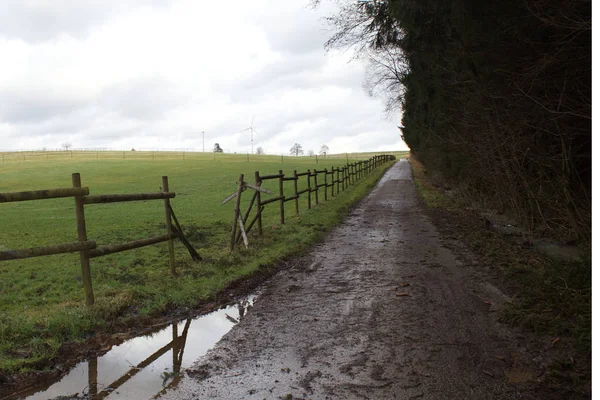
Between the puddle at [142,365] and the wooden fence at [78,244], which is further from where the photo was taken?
the wooden fence at [78,244]

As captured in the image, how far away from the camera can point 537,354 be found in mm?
4082

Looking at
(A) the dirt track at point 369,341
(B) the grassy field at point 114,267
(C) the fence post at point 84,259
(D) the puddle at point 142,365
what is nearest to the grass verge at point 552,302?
(A) the dirt track at point 369,341

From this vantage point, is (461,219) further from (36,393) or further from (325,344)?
(36,393)

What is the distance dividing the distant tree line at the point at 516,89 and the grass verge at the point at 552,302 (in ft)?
3.28

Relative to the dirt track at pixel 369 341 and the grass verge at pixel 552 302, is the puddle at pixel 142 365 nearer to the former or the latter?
the dirt track at pixel 369 341

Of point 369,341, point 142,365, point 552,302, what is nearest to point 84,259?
point 142,365

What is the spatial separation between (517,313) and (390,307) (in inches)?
57.1

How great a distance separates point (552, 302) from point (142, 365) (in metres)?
4.55

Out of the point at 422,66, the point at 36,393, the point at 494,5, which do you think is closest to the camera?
the point at 36,393

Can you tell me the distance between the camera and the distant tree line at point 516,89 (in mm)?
6098

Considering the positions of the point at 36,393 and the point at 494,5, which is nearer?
the point at 36,393

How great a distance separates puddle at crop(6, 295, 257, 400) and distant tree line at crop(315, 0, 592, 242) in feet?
17.0

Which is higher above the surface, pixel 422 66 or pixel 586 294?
pixel 422 66

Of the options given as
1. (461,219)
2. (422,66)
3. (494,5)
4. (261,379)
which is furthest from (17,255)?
(422,66)
